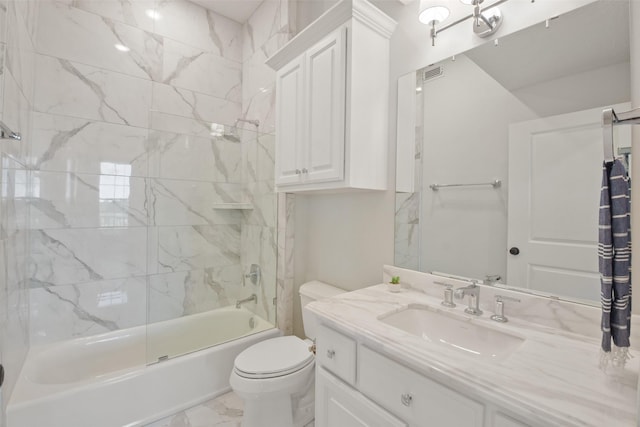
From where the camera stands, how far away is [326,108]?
5.29 ft

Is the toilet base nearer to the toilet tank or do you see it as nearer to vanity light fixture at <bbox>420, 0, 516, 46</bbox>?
the toilet tank

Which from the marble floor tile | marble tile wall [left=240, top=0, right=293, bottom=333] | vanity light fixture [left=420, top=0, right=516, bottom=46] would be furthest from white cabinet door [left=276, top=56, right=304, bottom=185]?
the marble floor tile

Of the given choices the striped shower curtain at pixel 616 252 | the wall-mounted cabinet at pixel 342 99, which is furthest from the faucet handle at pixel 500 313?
the wall-mounted cabinet at pixel 342 99

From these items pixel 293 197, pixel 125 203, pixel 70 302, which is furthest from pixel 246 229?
pixel 70 302

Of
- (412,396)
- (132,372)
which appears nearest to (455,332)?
(412,396)

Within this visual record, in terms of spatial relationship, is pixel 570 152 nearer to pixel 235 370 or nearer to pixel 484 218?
pixel 484 218

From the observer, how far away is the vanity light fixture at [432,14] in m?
1.40

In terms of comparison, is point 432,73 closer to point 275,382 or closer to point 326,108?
point 326,108

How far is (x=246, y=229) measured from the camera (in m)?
2.46

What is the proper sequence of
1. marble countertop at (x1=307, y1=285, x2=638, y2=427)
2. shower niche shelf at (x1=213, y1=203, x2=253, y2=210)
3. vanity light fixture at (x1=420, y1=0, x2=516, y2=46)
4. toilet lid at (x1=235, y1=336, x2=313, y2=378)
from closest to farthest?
A: marble countertop at (x1=307, y1=285, x2=638, y2=427) < vanity light fixture at (x1=420, y1=0, x2=516, y2=46) < toilet lid at (x1=235, y1=336, x2=313, y2=378) < shower niche shelf at (x1=213, y1=203, x2=253, y2=210)

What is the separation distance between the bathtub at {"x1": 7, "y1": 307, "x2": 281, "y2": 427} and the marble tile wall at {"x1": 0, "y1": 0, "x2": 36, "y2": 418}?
0.14 m

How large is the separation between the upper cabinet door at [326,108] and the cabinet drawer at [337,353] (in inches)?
30.9

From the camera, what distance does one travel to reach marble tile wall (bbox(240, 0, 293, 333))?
7.58 feet

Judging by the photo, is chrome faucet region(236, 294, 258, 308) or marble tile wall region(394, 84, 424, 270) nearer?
marble tile wall region(394, 84, 424, 270)
